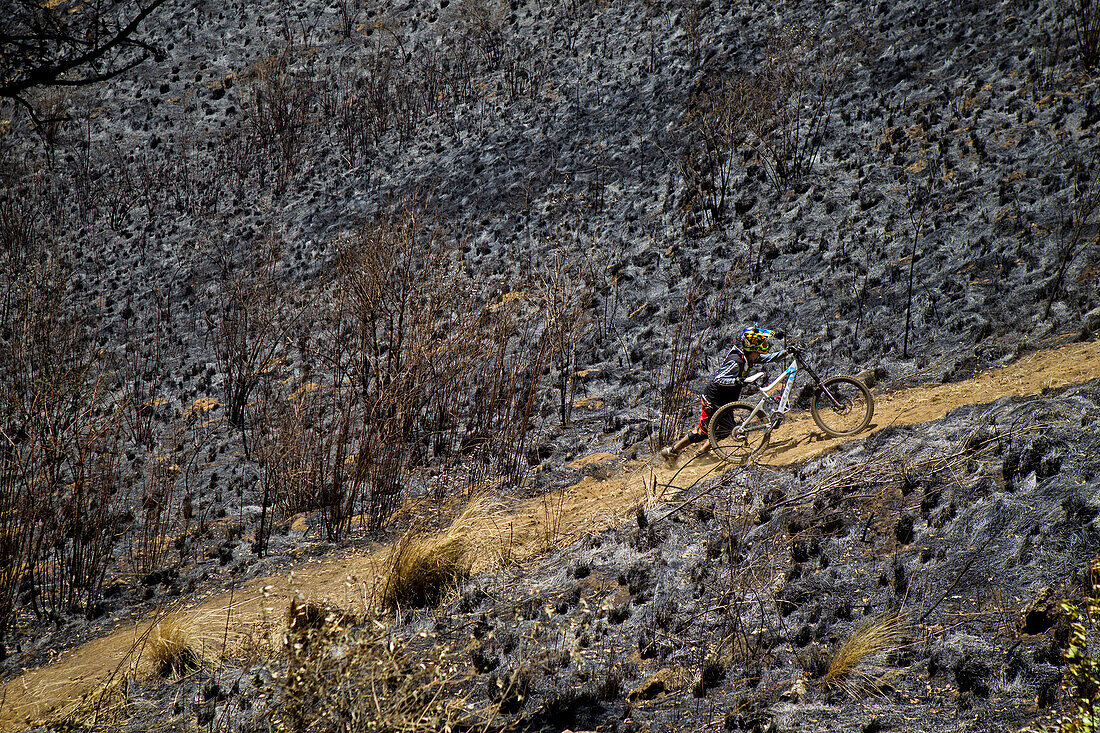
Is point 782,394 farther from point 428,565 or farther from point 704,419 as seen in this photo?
point 428,565

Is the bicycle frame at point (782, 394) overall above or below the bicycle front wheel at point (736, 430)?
above

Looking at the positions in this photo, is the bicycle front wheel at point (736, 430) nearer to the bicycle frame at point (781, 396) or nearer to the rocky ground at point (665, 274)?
the bicycle frame at point (781, 396)

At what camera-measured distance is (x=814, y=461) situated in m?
5.90

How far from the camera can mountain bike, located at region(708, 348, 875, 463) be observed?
22.4ft

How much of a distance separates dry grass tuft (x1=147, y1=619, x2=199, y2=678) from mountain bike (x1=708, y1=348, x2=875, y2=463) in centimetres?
512

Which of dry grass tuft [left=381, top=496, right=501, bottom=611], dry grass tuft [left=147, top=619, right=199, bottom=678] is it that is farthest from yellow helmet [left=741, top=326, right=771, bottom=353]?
dry grass tuft [left=147, top=619, right=199, bottom=678]

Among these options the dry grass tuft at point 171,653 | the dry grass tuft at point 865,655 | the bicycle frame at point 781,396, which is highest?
the bicycle frame at point 781,396

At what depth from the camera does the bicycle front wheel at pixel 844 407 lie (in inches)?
264

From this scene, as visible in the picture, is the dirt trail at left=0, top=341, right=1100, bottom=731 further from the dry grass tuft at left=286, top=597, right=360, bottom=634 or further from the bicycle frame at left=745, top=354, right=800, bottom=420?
the bicycle frame at left=745, top=354, right=800, bottom=420

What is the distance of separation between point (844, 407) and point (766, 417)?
79 centimetres

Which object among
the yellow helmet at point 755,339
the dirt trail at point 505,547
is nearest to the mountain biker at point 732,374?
the yellow helmet at point 755,339

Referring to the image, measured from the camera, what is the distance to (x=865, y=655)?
355cm

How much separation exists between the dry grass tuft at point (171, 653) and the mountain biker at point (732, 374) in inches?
195

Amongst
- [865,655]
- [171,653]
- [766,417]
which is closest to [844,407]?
[766,417]
